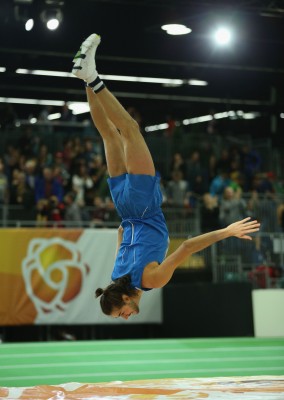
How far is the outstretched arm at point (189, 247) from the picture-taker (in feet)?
22.8

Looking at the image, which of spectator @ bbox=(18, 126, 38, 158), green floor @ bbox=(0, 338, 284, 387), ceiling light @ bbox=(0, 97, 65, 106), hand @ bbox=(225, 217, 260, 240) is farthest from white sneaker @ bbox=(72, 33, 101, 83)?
ceiling light @ bbox=(0, 97, 65, 106)

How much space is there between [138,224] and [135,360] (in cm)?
314

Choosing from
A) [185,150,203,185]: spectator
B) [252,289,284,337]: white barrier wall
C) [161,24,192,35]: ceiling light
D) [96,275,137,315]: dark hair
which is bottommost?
[252,289,284,337]: white barrier wall

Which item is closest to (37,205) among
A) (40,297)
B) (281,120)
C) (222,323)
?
(40,297)

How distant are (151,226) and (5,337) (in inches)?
287

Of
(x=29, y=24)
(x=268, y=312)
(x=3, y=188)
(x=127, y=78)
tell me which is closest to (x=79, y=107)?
(x=127, y=78)

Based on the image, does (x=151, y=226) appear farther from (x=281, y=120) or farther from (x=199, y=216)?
(x=281, y=120)

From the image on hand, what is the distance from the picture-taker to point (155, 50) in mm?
→ 20672

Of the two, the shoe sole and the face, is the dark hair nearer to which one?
the face

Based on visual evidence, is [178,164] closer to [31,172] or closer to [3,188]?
[31,172]

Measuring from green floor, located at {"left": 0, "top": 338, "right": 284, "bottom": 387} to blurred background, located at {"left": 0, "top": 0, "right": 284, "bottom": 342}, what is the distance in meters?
1.30

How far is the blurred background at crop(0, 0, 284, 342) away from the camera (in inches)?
567

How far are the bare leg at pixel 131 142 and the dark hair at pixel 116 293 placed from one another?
1100 millimetres

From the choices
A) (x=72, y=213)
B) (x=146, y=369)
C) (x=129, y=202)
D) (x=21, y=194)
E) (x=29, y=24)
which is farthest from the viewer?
(x=21, y=194)
